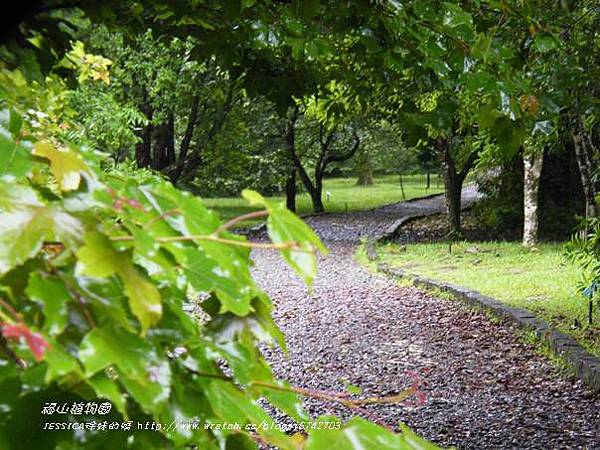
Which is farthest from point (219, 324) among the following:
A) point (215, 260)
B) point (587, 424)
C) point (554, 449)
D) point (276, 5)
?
point (587, 424)

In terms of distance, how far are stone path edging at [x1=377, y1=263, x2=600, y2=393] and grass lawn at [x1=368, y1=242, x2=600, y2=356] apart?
0.22m

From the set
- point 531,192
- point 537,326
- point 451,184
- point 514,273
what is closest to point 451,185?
point 451,184

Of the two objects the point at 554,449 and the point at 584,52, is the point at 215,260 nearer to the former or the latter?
the point at 584,52

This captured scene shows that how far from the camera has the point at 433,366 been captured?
6402 mm

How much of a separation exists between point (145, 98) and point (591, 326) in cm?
1079

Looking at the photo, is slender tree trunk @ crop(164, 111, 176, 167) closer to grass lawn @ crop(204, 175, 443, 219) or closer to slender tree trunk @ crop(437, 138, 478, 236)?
grass lawn @ crop(204, 175, 443, 219)

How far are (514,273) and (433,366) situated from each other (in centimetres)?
497

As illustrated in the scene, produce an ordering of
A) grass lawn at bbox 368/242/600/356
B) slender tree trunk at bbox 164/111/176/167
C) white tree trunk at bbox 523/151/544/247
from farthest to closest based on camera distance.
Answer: slender tree trunk at bbox 164/111/176/167 → white tree trunk at bbox 523/151/544/247 → grass lawn at bbox 368/242/600/356

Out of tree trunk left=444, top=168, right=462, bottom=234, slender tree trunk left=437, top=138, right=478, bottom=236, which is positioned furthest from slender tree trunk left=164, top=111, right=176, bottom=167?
tree trunk left=444, top=168, right=462, bottom=234

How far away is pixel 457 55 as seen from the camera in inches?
104

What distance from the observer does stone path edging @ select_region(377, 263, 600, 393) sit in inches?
215

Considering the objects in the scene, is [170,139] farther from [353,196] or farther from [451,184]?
[353,196]

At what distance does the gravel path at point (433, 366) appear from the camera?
4.78 metres

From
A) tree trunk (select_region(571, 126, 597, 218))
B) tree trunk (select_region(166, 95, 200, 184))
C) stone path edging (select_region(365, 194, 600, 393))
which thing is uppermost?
tree trunk (select_region(166, 95, 200, 184))
